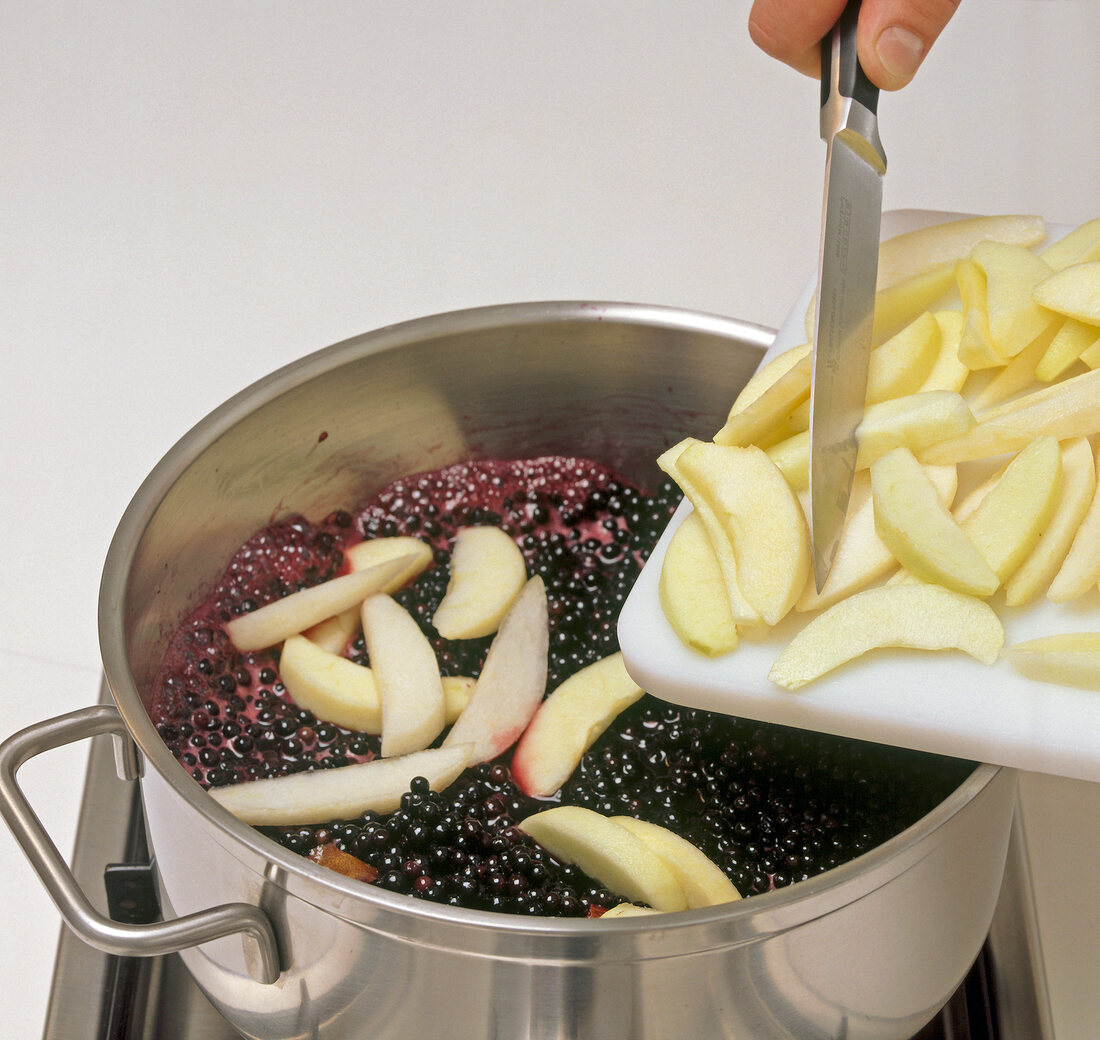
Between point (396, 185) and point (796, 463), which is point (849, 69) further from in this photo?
point (396, 185)

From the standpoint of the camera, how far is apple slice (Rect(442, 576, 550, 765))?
848 mm

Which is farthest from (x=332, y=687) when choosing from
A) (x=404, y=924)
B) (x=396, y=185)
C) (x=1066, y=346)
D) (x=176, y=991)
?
(x=396, y=185)

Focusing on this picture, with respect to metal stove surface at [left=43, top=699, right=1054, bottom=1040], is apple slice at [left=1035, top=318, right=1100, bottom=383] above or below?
above

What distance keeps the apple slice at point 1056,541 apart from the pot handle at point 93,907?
1.43 ft

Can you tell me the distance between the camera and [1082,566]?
26.4 inches

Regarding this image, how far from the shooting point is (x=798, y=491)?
0.77 metres

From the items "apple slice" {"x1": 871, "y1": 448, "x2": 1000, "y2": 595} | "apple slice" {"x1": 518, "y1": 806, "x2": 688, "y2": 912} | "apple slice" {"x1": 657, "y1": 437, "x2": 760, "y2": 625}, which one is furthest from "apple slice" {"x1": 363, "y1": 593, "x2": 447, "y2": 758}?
"apple slice" {"x1": 871, "y1": 448, "x2": 1000, "y2": 595}

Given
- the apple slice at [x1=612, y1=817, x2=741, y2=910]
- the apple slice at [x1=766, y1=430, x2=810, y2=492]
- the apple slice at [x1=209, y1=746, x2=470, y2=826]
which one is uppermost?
the apple slice at [x1=766, y1=430, x2=810, y2=492]

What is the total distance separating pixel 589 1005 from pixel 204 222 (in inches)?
49.7

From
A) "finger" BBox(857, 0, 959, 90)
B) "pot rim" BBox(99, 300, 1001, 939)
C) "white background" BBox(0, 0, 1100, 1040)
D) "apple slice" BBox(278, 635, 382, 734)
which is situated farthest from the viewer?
"white background" BBox(0, 0, 1100, 1040)

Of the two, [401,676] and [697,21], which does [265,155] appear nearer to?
[697,21]

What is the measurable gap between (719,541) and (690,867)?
19 centimetres

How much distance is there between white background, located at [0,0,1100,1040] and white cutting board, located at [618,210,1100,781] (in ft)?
2.20

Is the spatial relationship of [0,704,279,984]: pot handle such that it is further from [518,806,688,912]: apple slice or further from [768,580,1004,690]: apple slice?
[768,580,1004,690]: apple slice
